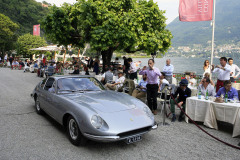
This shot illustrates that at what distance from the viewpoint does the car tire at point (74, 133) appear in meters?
3.87

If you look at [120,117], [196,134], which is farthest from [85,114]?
[196,134]

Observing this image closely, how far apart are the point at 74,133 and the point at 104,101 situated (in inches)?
36.8

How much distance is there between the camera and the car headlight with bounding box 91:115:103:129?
3554 mm

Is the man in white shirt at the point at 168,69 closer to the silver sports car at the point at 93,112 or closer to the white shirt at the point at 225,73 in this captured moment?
the white shirt at the point at 225,73

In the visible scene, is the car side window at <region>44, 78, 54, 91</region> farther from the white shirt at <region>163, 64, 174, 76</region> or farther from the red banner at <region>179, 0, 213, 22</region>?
the red banner at <region>179, 0, 213, 22</region>

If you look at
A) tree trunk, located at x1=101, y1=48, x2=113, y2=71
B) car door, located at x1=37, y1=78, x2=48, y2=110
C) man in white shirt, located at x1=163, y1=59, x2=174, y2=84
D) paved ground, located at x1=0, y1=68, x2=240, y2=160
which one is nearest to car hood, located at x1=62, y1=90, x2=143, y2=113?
paved ground, located at x1=0, y1=68, x2=240, y2=160

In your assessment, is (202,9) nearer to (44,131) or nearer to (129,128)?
(129,128)

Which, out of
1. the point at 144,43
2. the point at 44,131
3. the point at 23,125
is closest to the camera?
the point at 44,131

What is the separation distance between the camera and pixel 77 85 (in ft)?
16.8

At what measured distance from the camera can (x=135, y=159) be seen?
3469mm

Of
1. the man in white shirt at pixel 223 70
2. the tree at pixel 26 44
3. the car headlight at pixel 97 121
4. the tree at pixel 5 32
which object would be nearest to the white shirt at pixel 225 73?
the man in white shirt at pixel 223 70

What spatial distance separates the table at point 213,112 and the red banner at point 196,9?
18.4ft

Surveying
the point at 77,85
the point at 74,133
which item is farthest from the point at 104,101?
the point at 77,85

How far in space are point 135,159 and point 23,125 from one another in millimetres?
3384
